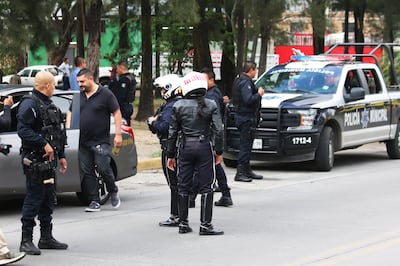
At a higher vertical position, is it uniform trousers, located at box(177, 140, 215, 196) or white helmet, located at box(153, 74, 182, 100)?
white helmet, located at box(153, 74, 182, 100)

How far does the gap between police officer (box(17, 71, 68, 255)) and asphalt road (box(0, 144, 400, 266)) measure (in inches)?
9.7

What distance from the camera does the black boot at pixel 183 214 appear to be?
9.08 meters

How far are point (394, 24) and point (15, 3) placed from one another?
61.1ft

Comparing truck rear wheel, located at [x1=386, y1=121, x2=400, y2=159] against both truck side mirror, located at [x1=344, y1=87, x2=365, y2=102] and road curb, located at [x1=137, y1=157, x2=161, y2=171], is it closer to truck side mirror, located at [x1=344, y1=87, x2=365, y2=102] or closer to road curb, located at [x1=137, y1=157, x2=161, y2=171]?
truck side mirror, located at [x1=344, y1=87, x2=365, y2=102]

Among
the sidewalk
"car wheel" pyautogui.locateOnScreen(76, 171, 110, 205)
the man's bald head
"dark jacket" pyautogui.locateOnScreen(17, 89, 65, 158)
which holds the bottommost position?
the sidewalk

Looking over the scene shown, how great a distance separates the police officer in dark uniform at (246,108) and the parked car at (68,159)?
2.21 meters

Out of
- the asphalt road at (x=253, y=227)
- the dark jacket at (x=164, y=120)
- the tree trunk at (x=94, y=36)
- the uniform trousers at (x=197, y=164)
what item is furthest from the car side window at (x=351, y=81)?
the tree trunk at (x=94, y=36)

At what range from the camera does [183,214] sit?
912 cm

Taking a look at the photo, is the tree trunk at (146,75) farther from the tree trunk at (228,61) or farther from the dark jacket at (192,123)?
the dark jacket at (192,123)

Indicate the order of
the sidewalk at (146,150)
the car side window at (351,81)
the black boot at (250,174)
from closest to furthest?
the black boot at (250,174) → the sidewalk at (146,150) → the car side window at (351,81)

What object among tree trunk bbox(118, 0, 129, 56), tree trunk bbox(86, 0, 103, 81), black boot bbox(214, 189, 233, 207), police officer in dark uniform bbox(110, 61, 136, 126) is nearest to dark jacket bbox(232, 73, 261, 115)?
black boot bbox(214, 189, 233, 207)

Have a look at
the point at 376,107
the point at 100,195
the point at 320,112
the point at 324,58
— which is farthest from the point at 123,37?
the point at 100,195

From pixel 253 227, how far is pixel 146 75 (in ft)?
48.2

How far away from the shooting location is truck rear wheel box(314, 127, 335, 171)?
14.5 m
